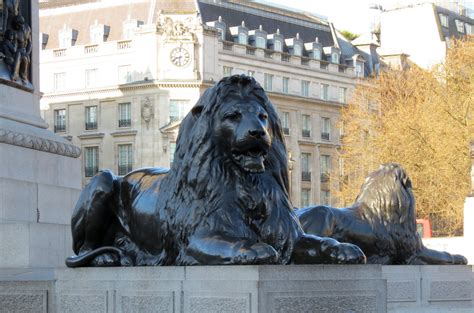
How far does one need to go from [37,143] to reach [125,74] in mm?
61568

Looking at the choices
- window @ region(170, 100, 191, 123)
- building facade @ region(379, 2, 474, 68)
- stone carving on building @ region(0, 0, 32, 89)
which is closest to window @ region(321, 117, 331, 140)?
building facade @ region(379, 2, 474, 68)

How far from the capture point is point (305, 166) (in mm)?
83625

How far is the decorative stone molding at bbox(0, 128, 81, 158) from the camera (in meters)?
14.6

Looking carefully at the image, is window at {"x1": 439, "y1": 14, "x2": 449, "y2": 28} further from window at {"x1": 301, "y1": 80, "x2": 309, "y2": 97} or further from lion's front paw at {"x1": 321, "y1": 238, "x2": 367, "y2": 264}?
lion's front paw at {"x1": 321, "y1": 238, "x2": 367, "y2": 264}

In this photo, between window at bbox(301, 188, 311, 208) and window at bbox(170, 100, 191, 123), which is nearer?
window at bbox(170, 100, 191, 123)

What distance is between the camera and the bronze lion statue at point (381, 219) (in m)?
13.6

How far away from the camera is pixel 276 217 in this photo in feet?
27.5

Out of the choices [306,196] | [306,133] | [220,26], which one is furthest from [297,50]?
[306,196]

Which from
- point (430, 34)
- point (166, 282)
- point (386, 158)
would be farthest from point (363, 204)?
point (430, 34)

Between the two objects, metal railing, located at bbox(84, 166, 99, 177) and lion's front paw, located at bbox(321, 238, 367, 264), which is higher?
metal railing, located at bbox(84, 166, 99, 177)

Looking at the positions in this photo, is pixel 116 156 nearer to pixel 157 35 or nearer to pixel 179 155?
pixel 157 35

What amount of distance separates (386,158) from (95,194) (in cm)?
3783

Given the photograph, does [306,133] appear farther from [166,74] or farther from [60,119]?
[60,119]

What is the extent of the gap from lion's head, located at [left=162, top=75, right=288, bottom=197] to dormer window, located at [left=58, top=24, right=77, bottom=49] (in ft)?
235
